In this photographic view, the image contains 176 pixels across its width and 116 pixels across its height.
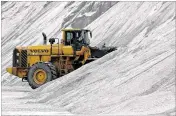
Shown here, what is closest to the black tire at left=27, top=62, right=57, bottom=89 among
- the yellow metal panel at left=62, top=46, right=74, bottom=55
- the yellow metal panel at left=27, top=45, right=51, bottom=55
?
the yellow metal panel at left=62, top=46, right=74, bottom=55

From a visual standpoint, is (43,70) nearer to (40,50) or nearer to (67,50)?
(67,50)

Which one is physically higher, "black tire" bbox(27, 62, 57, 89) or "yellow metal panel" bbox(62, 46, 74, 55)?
"yellow metal panel" bbox(62, 46, 74, 55)

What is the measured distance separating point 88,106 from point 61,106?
68.4 inches

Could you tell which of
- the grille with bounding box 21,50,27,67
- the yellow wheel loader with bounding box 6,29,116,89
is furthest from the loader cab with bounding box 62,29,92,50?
the grille with bounding box 21,50,27,67

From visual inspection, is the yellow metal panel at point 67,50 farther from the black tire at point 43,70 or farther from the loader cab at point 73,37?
the black tire at point 43,70

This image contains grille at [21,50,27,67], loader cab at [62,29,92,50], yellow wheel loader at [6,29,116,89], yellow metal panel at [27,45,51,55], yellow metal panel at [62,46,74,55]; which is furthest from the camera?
grille at [21,50,27,67]

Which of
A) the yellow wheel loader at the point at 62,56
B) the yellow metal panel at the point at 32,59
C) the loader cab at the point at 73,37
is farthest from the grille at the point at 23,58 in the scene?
the loader cab at the point at 73,37

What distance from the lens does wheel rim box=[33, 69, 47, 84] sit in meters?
22.4

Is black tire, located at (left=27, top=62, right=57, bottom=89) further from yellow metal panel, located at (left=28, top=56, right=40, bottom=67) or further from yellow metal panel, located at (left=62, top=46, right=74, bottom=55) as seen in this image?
yellow metal panel, located at (left=28, top=56, right=40, bottom=67)

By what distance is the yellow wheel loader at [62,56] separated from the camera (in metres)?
22.5

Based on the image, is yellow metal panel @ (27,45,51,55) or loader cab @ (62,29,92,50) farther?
yellow metal panel @ (27,45,51,55)

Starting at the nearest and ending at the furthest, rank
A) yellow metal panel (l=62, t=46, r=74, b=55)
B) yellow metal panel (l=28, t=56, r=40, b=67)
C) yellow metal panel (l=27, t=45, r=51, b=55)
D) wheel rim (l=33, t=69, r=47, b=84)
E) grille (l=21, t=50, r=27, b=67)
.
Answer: wheel rim (l=33, t=69, r=47, b=84), yellow metal panel (l=62, t=46, r=74, b=55), yellow metal panel (l=27, t=45, r=51, b=55), yellow metal panel (l=28, t=56, r=40, b=67), grille (l=21, t=50, r=27, b=67)

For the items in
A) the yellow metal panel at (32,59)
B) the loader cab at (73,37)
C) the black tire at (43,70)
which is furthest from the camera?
the yellow metal panel at (32,59)

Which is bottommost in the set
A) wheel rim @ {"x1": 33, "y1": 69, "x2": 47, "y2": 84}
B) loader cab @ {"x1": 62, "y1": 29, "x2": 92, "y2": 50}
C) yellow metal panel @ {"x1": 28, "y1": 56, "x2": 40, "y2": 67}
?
wheel rim @ {"x1": 33, "y1": 69, "x2": 47, "y2": 84}
